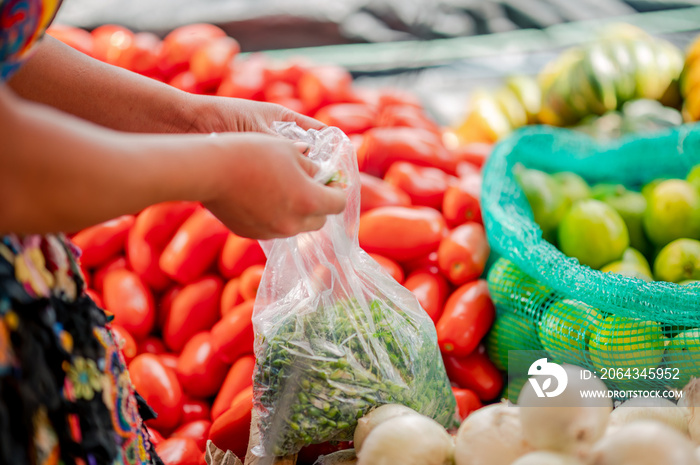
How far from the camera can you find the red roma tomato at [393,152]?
1634 mm

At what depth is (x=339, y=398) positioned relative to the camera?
35.2 inches

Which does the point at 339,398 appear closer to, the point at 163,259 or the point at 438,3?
the point at 163,259

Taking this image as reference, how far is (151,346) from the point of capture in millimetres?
1468

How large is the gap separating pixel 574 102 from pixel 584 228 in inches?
40.6

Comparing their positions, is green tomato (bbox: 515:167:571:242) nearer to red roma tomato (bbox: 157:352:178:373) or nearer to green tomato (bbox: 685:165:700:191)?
green tomato (bbox: 685:165:700:191)

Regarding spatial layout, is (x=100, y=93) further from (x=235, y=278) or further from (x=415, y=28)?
(x=415, y=28)

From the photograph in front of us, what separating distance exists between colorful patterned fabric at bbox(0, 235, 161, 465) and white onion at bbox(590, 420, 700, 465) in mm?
555

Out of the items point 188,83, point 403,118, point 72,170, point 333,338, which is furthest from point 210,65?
point 72,170

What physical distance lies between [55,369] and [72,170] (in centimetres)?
25

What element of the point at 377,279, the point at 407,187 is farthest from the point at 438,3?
the point at 377,279

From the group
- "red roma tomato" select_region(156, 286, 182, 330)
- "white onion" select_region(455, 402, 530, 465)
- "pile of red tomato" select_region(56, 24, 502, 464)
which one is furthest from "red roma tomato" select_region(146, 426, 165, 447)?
"white onion" select_region(455, 402, 530, 465)

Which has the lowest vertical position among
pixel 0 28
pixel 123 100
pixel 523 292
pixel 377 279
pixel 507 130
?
pixel 507 130

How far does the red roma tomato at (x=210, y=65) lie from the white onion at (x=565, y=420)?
5.30 feet

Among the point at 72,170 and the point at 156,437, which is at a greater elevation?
the point at 72,170
